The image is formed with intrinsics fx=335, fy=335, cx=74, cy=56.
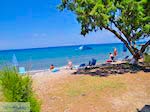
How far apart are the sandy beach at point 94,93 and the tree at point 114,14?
9.48ft

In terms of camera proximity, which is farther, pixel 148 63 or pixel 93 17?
pixel 148 63

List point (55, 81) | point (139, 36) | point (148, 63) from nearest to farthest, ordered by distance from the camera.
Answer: point (55, 81)
point (139, 36)
point (148, 63)

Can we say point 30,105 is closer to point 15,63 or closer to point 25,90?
point 25,90

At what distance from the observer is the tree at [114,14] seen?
1769 cm

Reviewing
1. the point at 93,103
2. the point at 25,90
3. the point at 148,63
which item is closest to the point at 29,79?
the point at 25,90

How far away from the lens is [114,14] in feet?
60.9

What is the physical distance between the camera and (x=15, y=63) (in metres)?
8.85

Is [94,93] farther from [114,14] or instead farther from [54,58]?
[54,58]

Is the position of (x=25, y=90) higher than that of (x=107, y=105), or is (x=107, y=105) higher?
(x=25, y=90)

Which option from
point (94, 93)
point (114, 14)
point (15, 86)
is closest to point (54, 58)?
point (114, 14)

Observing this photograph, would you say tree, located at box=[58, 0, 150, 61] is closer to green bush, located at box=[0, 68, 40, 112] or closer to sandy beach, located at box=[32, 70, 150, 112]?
sandy beach, located at box=[32, 70, 150, 112]

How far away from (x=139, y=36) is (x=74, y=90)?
7419mm

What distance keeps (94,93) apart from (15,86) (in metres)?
5.67

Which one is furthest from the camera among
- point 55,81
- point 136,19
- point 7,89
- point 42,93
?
point 136,19
